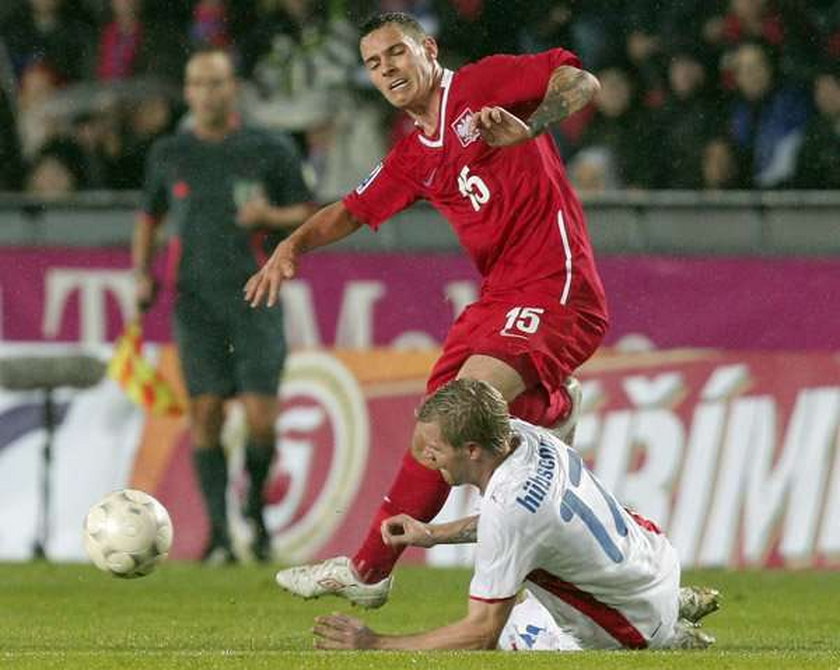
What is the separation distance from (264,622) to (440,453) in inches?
102

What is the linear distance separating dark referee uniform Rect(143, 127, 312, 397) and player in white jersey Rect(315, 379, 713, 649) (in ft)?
18.1

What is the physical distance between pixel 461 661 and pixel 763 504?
19.2 feet

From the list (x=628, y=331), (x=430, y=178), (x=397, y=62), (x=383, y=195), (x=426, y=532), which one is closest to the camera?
(x=426, y=532)

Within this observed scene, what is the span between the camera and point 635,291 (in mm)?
13305

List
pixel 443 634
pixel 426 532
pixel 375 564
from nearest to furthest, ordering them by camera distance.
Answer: pixel 443 634 < pixel 426 532 < pixel 375 564

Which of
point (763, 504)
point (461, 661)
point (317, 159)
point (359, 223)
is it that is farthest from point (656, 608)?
point (317, 159)

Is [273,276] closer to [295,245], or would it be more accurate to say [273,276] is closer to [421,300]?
[295,245]

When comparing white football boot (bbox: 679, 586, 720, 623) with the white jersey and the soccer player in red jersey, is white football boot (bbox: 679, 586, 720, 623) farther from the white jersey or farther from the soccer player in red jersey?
the soccer player in red jersey

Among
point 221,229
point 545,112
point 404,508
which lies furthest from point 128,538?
point 221,229

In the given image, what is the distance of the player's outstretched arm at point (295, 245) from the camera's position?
8.80 metres

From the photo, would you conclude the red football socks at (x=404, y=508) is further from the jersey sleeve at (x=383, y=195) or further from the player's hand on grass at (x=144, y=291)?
the player's hand on grass at (x=144, y=291)

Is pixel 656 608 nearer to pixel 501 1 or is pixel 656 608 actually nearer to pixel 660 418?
pixel 660 418

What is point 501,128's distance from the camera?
8148 millimetres

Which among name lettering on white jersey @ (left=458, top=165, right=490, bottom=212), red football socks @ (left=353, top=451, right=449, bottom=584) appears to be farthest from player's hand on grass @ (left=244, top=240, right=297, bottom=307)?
red football socks @ (left=353, top=451, right=449, bottom=584)
